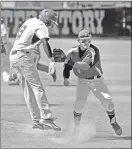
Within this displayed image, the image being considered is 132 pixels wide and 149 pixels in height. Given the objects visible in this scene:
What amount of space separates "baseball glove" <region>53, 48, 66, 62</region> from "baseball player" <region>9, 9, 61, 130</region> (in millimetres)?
49

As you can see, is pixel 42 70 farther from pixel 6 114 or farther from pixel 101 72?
pixel 6 114

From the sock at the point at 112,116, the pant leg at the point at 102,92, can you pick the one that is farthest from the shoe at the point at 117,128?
the pant leg at the point at 102,92

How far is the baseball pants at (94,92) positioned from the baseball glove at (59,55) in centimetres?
29

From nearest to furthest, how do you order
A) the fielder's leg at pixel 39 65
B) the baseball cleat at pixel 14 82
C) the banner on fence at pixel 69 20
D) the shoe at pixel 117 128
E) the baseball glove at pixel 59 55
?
the baseball glove at pixel 59 55 → the fielder's leg at pixel 39 65 → the baseball cleat at pixel 14 82 → the shoe at pixel 117 128 → the banner on fence at pixel 69 20

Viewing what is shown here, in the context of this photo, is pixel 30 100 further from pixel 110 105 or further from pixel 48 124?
pixel 110 105

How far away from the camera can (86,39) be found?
3516 millimetres

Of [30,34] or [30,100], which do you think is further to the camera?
[30,100]

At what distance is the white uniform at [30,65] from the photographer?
339cm

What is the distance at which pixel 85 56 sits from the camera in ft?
11.7

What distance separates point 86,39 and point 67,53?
210 mm

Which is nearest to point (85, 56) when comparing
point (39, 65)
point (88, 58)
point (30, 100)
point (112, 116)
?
point (88, 58)

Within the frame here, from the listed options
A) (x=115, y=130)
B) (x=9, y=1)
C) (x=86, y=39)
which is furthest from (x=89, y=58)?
(x=9, y=1)

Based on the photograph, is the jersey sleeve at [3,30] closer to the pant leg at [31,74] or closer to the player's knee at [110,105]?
the pant leg at [31,74]

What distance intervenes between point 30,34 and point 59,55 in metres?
0.28
